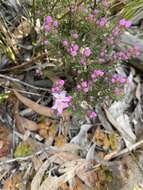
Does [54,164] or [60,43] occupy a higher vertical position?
[60,43]

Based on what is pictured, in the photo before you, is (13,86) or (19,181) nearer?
(19,181)

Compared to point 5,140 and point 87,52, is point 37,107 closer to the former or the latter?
point 5,140

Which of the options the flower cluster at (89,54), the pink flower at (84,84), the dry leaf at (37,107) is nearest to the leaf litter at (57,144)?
the dry leaf at (37,107)

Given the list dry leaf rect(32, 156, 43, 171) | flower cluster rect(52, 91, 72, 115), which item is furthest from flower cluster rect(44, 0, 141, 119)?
dry leaf rect(32, 156, 43, 171)

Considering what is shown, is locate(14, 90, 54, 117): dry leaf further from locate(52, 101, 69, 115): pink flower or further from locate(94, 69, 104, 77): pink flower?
locate(94, 69, 104, 77): pink flower

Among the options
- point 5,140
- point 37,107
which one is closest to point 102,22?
point 37,107

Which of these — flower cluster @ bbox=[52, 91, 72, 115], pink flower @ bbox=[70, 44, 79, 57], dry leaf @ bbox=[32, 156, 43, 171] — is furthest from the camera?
dry leaf @ bbox=[32, 156, 43, 171]

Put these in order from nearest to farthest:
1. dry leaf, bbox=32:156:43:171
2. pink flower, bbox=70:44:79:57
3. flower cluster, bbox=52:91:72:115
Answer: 1. pink flower, bbox=70:44:79:57
2. flower cluster, bbox=52:91:72:115
3. dry leaf, bbox=32:156:43:171

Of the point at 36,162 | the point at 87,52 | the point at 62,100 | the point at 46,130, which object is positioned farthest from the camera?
the point at 46,130

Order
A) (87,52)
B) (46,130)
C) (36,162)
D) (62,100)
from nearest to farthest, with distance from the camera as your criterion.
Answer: (87,52) → (62,100) → (36,162) → (46,130)

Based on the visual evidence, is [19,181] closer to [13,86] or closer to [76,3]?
[13,86]

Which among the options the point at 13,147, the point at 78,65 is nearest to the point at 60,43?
Result: the point at 78,65
